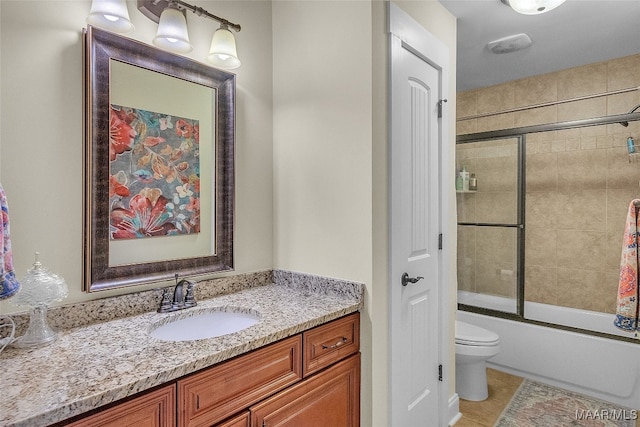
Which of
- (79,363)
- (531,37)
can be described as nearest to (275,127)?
(79,363)

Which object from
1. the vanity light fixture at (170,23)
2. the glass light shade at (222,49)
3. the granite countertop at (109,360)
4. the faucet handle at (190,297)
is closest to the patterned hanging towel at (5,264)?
the granite countertop at (109,360)

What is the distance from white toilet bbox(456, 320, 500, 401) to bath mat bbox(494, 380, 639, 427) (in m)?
0.20

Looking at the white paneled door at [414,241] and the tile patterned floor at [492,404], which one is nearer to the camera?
the white paneled door at [414,241]

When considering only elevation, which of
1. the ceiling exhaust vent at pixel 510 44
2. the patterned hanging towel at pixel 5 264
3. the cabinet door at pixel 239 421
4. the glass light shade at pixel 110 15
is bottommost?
the cabinet door at pixel 239 421

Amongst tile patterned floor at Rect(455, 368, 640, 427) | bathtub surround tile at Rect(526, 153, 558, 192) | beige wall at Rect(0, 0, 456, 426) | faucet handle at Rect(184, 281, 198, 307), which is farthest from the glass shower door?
faucet handle at Rect(184, 281, 198, 307)

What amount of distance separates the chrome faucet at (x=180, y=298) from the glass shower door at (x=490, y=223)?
8.47 feet

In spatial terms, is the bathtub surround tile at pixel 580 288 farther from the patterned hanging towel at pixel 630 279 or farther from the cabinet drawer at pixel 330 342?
the cabinet drawer at pixel 330 342

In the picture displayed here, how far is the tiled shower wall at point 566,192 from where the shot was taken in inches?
109

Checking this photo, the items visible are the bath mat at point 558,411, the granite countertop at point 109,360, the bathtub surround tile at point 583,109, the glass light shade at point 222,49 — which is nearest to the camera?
the granite countertop at point 109,360

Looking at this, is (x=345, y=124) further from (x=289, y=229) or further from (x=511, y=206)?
(x=511, y=206)

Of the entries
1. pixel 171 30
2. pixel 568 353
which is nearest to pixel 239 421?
pixel 171 30

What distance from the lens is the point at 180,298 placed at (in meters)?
1.46

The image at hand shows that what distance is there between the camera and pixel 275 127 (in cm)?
192

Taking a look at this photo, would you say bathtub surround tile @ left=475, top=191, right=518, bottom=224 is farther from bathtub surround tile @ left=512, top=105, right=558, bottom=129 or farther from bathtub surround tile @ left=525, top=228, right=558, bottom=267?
bathtub surround tile @ left=512, top=105, right=558, bottom=129
